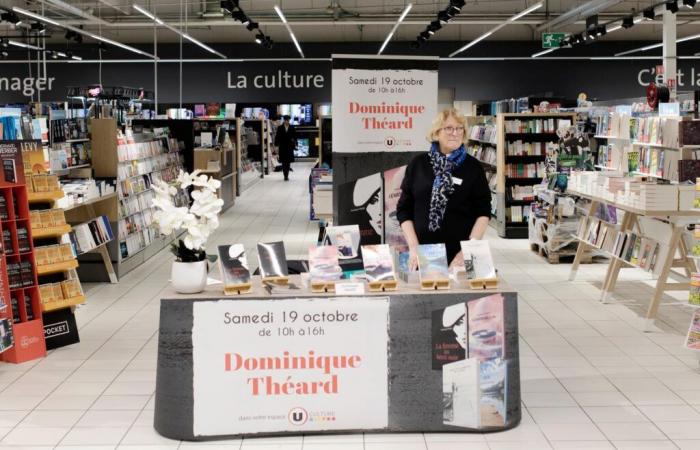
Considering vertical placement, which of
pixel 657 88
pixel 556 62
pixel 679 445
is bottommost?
pixel 679 445

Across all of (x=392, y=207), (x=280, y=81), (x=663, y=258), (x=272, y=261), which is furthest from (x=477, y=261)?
(x=280, y=81)

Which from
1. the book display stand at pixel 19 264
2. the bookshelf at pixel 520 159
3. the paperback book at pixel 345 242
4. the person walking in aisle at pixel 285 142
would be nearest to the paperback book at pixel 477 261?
the paperback book at pixel 345 242

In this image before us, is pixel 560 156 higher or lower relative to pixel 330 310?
higher

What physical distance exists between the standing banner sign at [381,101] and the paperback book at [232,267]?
1.76 metres

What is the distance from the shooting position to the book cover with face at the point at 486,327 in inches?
175

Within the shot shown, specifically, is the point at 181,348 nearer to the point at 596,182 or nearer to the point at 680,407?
the point at 680,407

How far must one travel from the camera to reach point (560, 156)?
10.7 m

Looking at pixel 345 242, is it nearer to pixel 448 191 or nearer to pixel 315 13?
pixel 448 191

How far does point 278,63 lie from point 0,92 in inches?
323

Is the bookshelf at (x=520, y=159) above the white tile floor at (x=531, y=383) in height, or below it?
above

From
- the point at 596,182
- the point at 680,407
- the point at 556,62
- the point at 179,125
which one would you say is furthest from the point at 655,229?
the point at 556,62

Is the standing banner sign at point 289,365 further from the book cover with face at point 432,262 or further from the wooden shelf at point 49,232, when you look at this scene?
the wooden shelf at point 49,232

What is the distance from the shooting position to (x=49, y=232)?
22.1 ft

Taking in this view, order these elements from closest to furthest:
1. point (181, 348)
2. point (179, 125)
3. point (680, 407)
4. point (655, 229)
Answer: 1. point (181, 348)
2. point (680, 407)
3. point (655, 229)
4. point (179, 125)
